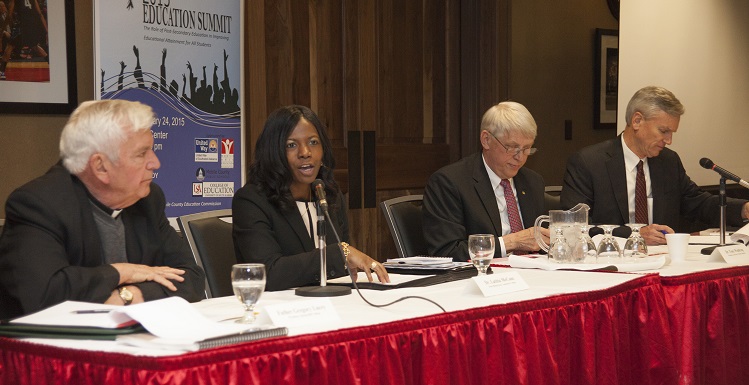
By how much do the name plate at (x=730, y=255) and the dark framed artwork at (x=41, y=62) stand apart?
105 inches

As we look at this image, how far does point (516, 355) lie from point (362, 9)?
3208mm

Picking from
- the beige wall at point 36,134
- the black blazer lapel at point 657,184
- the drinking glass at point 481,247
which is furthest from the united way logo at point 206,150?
the black blazer lapel at point 657,184

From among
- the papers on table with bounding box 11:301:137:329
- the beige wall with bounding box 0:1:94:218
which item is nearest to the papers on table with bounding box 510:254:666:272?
the papers on table with bounding box 11:301:137:329

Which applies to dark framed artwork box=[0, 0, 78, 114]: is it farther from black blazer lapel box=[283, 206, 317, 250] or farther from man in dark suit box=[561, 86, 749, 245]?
man in dark suit box=[561, 86, 749, 245]

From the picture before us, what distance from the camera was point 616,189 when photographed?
14.7ft

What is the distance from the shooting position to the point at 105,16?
4098 millimetres

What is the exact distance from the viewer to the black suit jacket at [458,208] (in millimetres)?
3850

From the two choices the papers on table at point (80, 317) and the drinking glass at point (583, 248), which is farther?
the drinking glass at point (583, 248)

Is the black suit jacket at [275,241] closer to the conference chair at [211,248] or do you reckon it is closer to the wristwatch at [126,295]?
the conference chair at [211,248]

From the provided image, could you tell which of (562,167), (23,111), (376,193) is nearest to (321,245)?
(23,111)

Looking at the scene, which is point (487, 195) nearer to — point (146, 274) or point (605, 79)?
point (146, 274)

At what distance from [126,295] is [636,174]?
2823 millimetres

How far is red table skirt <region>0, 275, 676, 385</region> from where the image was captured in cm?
185

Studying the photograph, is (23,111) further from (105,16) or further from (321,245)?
(321,245)
